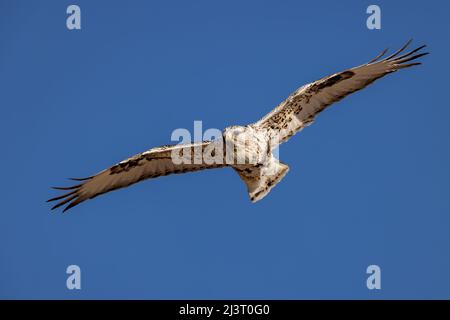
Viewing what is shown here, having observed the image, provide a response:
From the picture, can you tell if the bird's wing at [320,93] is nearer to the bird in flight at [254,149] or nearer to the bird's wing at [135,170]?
the bird in flight at [254,149]

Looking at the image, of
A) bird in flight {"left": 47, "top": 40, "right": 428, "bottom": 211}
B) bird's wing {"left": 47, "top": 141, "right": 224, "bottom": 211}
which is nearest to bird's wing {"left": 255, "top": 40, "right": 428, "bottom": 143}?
bird in flight {"left": 47, "top": 40, "right": 428, "bottom": 211}

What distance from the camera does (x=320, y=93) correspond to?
12.1 metres

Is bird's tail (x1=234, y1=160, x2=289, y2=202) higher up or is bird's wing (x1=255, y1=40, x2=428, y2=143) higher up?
bird's wing (x1=255, y1=40, x2=428, y2=143)

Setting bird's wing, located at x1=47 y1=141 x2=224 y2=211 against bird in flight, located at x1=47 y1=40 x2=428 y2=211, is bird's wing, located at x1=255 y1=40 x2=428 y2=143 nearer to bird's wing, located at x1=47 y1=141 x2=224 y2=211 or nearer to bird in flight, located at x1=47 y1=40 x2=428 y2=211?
bird in flight, located at x1=47 y1=40 x2=428 y2=211

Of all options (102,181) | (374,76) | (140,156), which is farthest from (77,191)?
(374,76)

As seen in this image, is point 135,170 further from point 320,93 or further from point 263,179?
point 320,93

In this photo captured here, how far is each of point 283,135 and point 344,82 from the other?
1.44 metres

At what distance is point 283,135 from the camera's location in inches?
469

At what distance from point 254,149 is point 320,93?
169 centimetres

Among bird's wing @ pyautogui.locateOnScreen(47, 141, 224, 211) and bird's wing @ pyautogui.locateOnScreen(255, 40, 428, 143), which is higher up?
bird's wing @ pyautogui.locateOnScreen(255, 40, 428, 143)

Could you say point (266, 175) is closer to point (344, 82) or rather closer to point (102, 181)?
point (344, 82)

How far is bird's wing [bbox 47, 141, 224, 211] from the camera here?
469 inches

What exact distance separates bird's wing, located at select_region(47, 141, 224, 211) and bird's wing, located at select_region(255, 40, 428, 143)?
1152 millimetres

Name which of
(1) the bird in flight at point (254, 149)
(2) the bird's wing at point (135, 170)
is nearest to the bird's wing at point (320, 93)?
(1) the bird in flight at point (254, 149)
